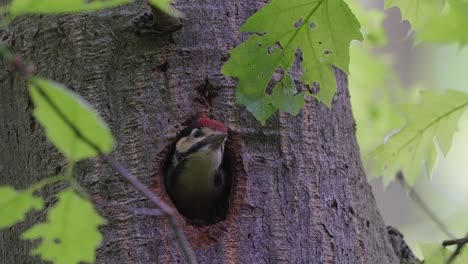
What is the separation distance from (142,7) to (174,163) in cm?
46

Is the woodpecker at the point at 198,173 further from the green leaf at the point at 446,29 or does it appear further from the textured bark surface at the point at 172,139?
the green leaf at the point at 446,29

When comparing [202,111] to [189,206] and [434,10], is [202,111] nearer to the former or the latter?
[189,206]

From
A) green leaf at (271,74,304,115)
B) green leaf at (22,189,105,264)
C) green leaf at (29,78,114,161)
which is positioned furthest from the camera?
green leaf at (271,74,304,115)

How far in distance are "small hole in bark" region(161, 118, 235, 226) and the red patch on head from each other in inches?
0.8

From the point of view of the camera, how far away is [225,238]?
2.20 metres

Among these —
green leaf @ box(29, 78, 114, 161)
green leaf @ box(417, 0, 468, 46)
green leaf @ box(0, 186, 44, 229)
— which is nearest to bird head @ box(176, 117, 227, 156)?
green leaf @ box(0, 186, 44, 229)

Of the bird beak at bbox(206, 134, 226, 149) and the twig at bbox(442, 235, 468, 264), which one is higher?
the twig at bbox(442, 235, 468, 264)

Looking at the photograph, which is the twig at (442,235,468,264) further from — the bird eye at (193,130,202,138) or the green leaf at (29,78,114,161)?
the green leaf at (29,78,114,161)

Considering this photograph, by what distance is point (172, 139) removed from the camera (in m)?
2.26

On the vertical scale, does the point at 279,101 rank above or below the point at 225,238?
above

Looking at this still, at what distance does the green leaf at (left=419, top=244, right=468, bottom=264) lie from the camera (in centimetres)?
241

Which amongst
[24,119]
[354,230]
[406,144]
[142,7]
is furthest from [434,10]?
[24,119]

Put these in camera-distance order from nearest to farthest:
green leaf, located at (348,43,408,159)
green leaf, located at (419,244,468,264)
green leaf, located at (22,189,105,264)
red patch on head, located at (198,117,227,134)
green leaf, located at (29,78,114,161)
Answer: green leaf, located at (29,78,114,161) → green leaf, located at (22,189,105,264) → red patch on head, located at (198,117,227,134) → green leaf, located at (419,244,468,264) → green leaf, located at (348,43,408,159)

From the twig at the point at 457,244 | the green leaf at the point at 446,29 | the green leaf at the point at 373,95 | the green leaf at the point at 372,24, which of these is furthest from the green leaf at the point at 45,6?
the green leaf at the point at 373,95
